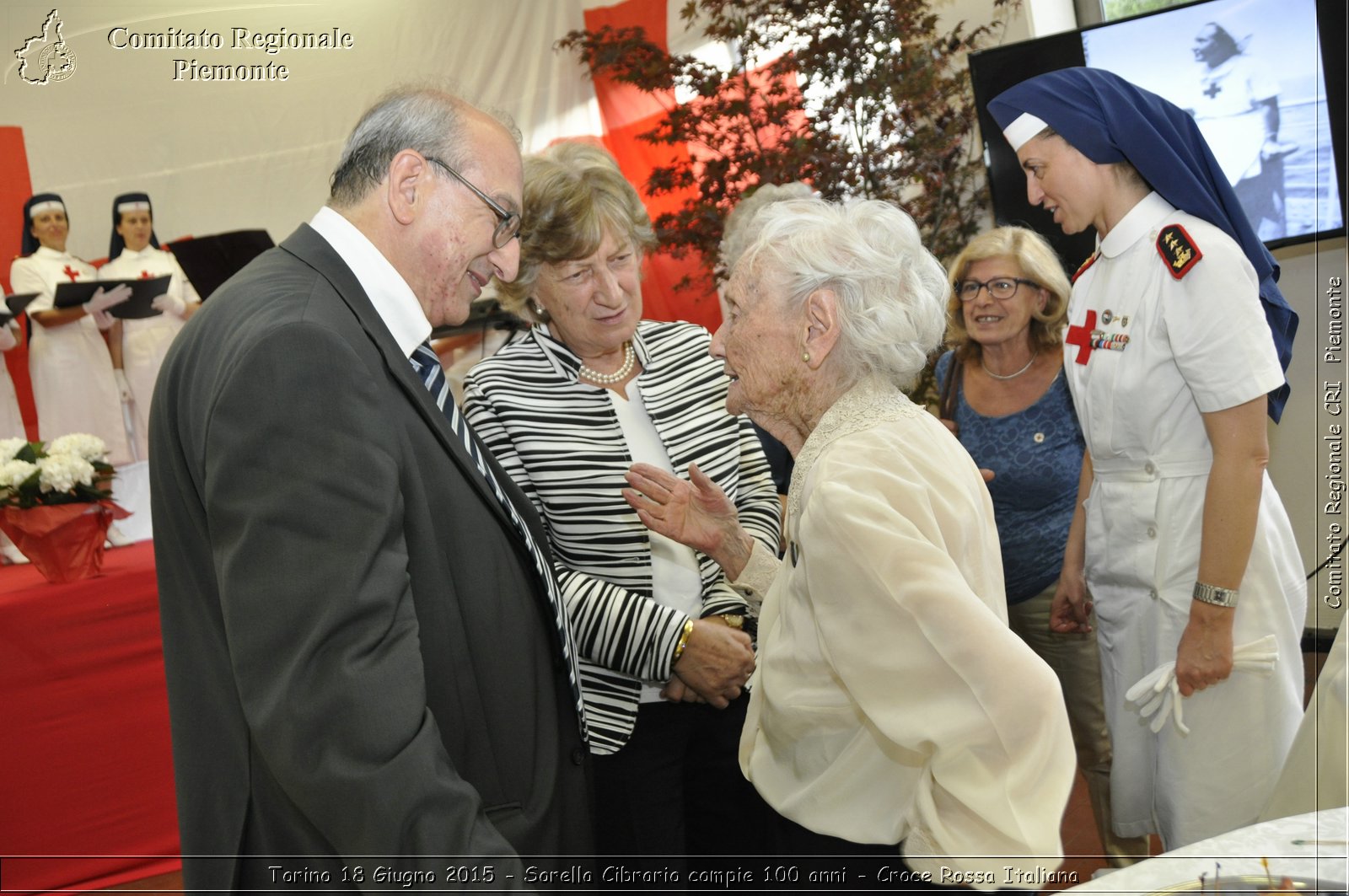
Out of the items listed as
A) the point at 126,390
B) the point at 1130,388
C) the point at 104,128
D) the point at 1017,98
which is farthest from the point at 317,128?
the point at 1130,388

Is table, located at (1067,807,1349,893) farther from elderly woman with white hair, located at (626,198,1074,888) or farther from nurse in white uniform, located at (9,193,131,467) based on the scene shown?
nurse in white uniform, located at (9,193,131,467)

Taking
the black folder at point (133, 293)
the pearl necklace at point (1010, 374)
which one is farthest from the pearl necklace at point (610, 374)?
the black folder at point (133, 293)

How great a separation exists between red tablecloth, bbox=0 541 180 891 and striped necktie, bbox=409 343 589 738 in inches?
99.5

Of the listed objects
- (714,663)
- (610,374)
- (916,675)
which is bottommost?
(714,663)

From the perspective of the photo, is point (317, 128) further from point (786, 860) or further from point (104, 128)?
point (786, 860)

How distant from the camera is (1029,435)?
2.79 m

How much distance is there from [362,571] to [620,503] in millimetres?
965

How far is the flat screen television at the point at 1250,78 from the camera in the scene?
376 centimetres

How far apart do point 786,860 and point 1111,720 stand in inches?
42.8

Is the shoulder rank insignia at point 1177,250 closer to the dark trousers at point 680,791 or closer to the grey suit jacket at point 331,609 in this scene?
the dark trousers at point 680,791

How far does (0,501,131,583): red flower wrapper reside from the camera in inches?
132

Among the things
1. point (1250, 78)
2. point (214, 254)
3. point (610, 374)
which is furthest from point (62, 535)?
point (1250, 78)

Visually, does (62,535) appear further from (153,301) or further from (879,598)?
(879,598)

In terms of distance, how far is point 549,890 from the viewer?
4.39ft
